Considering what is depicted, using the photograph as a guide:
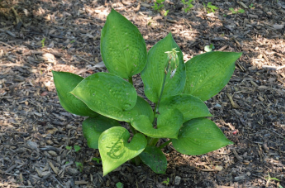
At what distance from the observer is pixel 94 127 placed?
2.04 m

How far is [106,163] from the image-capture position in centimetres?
163

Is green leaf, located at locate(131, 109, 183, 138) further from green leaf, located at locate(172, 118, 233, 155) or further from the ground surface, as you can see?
the ground surface

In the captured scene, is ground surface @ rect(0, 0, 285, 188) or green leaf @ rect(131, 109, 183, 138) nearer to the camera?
green leaf @ rect(131, 109, 183, 138)

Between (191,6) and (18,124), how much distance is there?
2.44m

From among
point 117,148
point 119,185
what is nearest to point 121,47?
point 117,148

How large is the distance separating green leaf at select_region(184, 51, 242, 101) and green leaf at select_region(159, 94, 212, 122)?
17 centimetres

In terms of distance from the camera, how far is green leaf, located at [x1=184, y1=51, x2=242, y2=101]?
6.79 ft

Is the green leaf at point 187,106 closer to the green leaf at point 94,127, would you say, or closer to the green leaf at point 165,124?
the green leaf at point 165,124

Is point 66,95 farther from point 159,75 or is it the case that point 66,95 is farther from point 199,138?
point 199,138

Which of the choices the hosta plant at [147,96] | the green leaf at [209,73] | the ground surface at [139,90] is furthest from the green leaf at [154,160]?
the green leaf at [209,73]

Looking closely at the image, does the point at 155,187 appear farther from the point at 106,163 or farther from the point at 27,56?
the point at 27,56

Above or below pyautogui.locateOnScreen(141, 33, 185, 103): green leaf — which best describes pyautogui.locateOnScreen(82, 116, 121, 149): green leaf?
below

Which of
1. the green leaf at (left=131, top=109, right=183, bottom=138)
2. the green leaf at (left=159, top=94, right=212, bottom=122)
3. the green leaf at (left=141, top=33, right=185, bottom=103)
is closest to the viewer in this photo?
the green leaf at (left=131, top=109, right=183, bottom=138)

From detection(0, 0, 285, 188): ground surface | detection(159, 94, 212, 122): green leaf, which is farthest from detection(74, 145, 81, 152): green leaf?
detection(159, 94, 212, 122): green leaf
